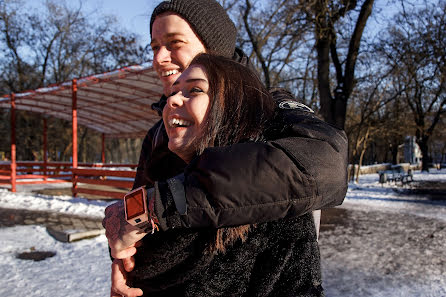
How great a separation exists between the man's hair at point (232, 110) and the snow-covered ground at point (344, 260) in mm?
3687

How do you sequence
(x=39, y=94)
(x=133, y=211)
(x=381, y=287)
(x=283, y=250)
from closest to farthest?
(x=133, y=211), (x=283, y=250), (x=381, y=287), (x=39, y=94)

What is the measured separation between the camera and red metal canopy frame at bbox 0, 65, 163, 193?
33.6ft

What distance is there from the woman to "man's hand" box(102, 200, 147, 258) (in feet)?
0.47

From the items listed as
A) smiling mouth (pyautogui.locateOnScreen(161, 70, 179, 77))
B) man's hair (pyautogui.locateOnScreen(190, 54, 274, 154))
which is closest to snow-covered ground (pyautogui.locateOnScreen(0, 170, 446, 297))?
smiling mouth (pyautogui.locateOnScreen(161, 70, 179, 77))

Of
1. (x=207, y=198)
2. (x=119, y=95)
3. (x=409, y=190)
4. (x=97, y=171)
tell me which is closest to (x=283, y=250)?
(x=207, y=198)

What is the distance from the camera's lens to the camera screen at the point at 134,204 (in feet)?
2.87

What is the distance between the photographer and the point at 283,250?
1045 mm

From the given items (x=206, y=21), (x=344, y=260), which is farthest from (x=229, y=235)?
(x=344, y=260)

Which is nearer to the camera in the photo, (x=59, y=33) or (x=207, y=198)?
(x=207, y=198)

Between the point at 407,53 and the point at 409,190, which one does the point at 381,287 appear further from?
the point at 409,190

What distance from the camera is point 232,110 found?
3.35ft

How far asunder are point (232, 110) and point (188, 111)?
0.44ft

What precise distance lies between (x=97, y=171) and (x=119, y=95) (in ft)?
11.2

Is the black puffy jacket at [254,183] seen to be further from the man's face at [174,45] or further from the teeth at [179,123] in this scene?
the man's face at [174,45]
